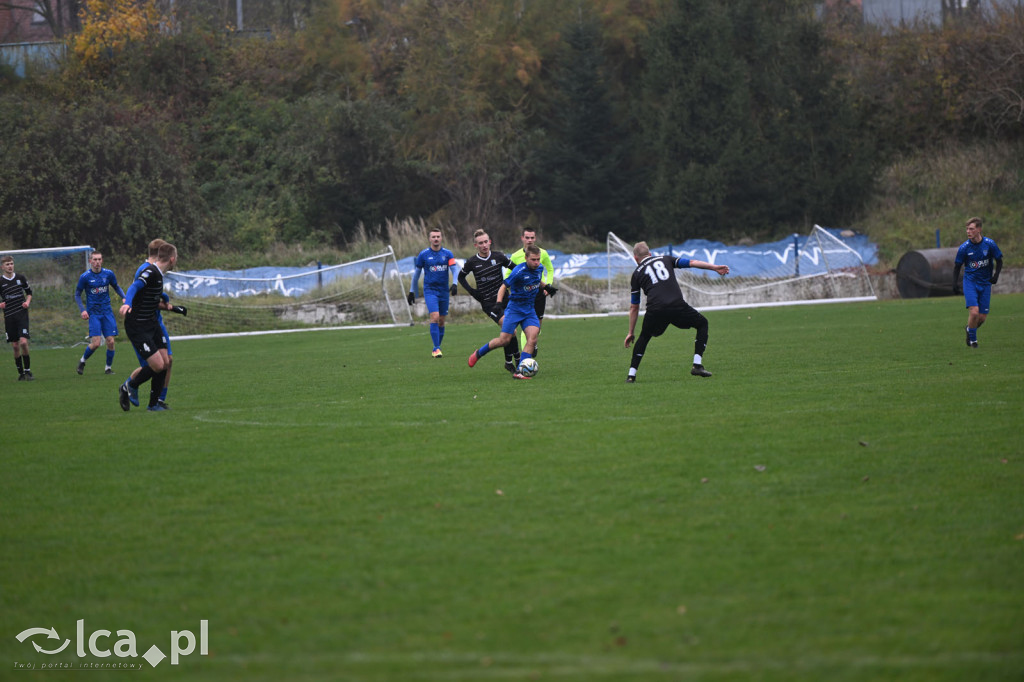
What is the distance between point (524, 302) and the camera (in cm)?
1343

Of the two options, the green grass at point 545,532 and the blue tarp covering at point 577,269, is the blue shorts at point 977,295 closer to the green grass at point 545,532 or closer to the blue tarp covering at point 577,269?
the green grass at point 545,532

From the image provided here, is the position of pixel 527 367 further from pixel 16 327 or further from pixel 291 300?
pixel 291 300

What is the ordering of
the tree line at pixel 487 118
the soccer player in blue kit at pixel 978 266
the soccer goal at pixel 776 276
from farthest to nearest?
1. the tree line at pixel 487 118
2. the soccer goal at pixel 776 276
3. the soccer player in blue kit at pixel 978 266

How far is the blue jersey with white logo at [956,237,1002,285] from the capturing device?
15.4 meters

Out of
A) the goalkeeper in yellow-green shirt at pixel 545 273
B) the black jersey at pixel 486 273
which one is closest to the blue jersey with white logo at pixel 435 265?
the black jersey at pixel 486 273

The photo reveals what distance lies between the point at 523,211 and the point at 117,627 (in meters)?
42.6

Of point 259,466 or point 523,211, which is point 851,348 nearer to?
point 259,466

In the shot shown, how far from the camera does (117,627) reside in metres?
4.51

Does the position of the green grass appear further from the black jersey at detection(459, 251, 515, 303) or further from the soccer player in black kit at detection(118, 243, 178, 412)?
the black jersey at detection(459, 251, 515, 303)

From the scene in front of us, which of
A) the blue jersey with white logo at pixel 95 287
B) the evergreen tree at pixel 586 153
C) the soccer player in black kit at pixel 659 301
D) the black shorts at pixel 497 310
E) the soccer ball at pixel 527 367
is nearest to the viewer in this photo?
the soccer player in black kit at pixel 659 301

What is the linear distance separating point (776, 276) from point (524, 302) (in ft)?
71.2

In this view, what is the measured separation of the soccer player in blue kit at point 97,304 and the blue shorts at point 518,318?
8335 mm

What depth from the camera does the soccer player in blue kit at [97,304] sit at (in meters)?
17.9

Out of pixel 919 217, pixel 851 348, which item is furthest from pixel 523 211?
pixel 851 348
